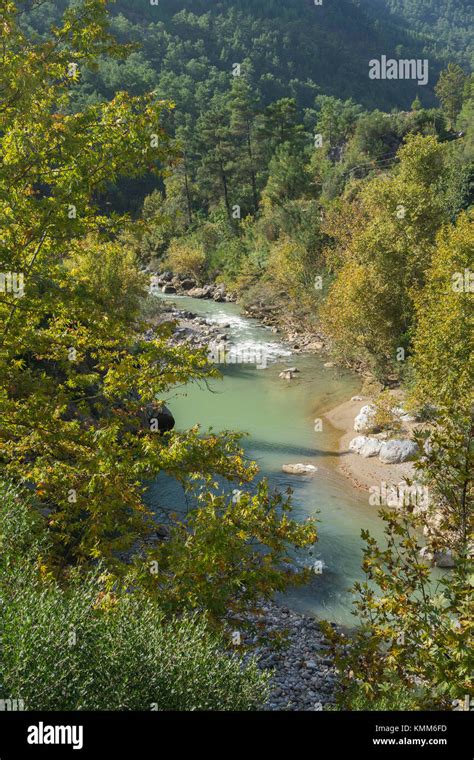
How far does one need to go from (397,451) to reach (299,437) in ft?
13.8

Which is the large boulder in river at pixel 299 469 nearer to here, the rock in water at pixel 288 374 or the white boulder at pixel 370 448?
the white boulder at pixel 370 448

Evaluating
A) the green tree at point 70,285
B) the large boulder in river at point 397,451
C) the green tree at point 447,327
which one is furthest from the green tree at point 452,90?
the green tree at point 70,285

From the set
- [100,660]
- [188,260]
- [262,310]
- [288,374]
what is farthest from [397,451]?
[188,260]

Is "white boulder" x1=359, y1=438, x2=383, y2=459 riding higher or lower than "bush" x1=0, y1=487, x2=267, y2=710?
lower

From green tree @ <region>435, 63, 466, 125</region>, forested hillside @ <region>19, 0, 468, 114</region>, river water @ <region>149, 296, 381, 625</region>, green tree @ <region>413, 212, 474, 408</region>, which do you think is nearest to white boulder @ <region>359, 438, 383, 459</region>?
river water @ <region>149, 296, 381, 625</region>

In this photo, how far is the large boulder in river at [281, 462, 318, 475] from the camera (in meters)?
18.3

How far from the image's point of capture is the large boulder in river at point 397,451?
18.2m

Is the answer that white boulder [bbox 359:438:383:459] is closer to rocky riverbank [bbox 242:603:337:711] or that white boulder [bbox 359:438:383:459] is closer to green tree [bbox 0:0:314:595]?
rocky riverbank [bbox 242:603:337:711]

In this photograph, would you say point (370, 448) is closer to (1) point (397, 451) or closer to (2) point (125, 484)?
(1) point (397, 451)

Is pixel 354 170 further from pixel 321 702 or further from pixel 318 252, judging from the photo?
pixel 321 702

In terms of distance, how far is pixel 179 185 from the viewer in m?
68.9

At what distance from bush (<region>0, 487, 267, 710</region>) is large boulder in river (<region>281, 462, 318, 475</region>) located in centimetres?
1204

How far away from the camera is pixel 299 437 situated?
21.2 meters

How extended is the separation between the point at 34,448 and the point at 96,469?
1311 mm
